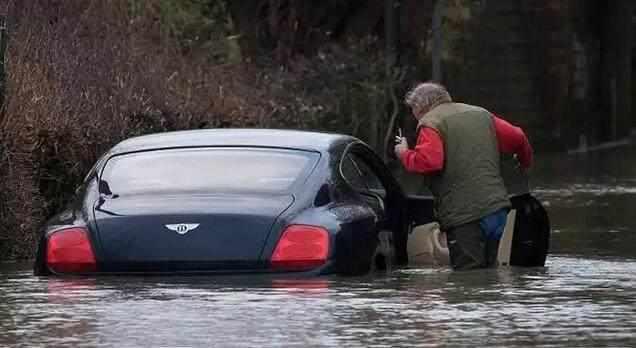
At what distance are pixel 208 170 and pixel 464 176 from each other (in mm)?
1813

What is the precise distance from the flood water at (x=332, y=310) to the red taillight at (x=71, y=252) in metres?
0.09

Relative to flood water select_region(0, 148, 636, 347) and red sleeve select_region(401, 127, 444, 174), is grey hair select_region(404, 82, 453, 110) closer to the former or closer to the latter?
red sleeve select_region(401, 127, 444, 174)

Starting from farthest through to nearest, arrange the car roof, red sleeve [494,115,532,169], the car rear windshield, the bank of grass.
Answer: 1. the bank of grass
2. red sleeve [494,115,532,169]
3. the car roof
4. the car rear windshield

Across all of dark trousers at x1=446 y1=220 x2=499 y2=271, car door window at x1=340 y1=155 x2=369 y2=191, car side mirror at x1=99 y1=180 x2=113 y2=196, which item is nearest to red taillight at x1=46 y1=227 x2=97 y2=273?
car side mirror at x1=99 y1=180 x2=113 y2=196

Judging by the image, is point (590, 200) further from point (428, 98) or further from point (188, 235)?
point (188, 235)

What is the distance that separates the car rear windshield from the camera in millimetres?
12633

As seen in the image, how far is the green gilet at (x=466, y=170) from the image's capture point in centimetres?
1363

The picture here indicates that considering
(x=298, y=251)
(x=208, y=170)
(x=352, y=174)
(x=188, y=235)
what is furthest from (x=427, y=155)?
(x=188, y=235)

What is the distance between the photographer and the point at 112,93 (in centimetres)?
1986

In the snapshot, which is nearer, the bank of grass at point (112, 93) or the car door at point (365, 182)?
the car door at point (365, 182)

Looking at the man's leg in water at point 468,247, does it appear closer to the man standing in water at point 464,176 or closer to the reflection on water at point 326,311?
the man standing in water at point 464,176

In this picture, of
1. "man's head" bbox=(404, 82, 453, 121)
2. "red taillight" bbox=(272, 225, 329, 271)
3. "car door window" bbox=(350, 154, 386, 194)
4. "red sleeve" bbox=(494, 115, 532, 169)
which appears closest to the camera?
"red taillight" bbox=(272, 225, 329, 271)

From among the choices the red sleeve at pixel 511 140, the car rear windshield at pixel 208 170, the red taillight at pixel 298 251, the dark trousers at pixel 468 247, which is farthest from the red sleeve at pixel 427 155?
the red taillight at pixel 298 251

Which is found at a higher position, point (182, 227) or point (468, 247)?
point (182, 227)
